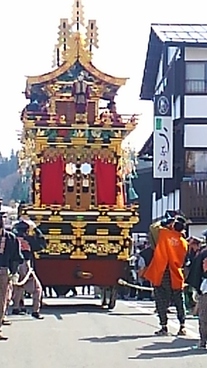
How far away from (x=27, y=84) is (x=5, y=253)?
31.0 ft

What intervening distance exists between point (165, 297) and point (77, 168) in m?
6.63

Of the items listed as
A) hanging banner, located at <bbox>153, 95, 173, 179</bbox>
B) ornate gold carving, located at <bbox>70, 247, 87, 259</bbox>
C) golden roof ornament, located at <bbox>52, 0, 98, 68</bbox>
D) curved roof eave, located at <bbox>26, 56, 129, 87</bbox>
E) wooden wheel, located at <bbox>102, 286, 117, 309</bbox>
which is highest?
golden roof ornament, located at <bbox>52, 0, 98, 68</bbox>

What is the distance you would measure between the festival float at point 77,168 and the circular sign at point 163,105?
542 inches

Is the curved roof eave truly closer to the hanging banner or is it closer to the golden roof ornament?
the golden roof ornament

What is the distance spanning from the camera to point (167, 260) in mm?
13398

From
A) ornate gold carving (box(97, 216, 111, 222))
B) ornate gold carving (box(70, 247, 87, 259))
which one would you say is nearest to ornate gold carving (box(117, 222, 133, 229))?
ornate gold carving (box(97, 216, 111, 222))

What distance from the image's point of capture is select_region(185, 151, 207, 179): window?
115 ft

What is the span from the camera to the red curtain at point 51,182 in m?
19.5

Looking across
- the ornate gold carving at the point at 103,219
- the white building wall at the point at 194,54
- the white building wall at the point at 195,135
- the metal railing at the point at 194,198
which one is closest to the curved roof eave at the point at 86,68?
the ornate gold carving at the point at 103,219

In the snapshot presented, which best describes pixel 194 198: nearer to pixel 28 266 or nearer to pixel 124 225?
pixel 124 225

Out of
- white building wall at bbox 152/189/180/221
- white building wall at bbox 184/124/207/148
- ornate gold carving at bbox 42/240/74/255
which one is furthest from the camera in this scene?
white building wall at bbox 152/189/180/221

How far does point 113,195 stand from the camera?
64.7ft

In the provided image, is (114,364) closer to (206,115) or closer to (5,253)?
(5,253)

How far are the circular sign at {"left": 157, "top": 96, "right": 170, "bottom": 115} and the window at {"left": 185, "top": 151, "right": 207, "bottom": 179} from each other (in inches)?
79.9
